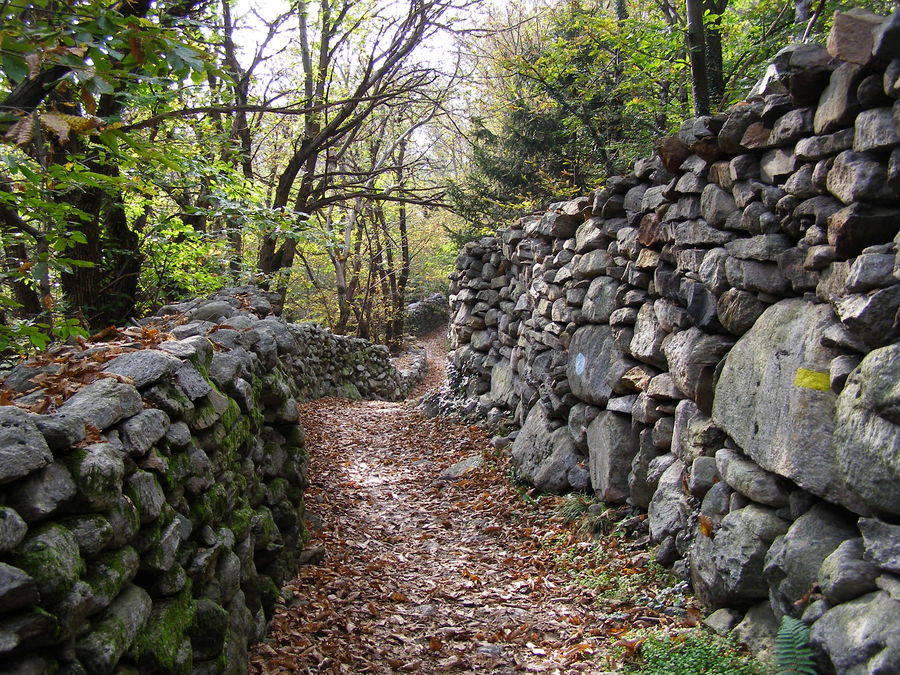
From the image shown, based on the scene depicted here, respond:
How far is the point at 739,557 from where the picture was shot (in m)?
3.46

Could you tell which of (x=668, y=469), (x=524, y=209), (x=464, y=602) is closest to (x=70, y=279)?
(x=464, y=602)

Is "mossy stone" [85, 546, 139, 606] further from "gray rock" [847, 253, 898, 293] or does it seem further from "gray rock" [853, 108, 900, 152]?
"gray rock" [853, 108, 900, 152]

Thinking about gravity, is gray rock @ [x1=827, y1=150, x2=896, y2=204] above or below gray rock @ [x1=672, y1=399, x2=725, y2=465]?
above

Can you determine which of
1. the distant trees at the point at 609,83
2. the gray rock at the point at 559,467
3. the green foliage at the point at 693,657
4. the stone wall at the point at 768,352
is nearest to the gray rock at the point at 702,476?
the stone wall at the point at 768,352

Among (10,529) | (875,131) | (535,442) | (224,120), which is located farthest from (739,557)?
(224,120)

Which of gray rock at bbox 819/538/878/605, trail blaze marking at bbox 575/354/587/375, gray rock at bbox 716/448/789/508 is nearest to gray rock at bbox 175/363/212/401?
gray rock at bbox 716/448/789/508

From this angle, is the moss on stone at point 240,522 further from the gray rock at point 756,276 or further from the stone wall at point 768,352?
the gray rock at point 756,276

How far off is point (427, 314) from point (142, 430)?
28012 mm

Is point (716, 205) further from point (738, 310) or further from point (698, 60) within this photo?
point (698, 60)

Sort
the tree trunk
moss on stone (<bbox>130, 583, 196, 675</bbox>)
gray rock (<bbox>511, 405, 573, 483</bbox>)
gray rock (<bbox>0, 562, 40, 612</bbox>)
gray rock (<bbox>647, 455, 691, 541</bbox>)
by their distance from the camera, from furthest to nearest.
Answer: gray rock (<bbox>511, 405, 573, 483</bbox>) < the tree trunk < gray rock (<bbox>647, 455, 691, 541</bbox>) < moss on stone (<bbox>130, 583, 196, 675</bbox>) < gray rock (<bbox>0, 562, 40, 612</bbox>)

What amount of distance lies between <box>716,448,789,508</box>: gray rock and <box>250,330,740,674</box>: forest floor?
0.84m

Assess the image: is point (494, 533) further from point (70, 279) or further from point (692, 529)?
point (70, 279)

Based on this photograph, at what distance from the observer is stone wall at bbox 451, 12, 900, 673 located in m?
2.66

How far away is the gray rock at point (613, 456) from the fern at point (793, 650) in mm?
2381
